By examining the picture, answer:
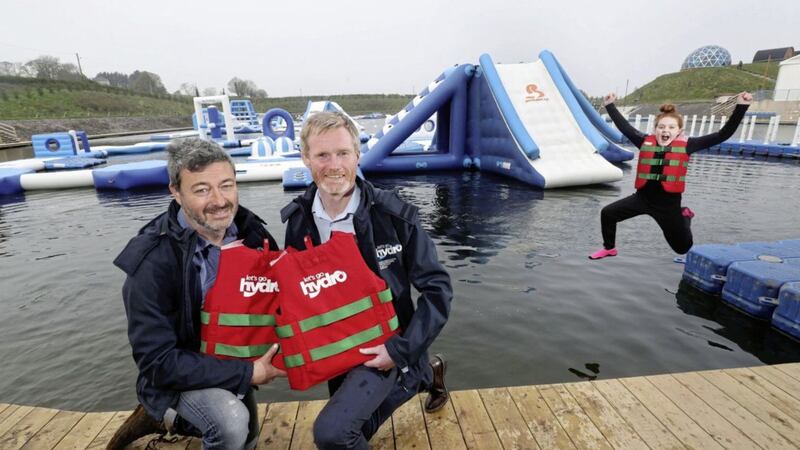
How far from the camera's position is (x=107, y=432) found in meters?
2.62

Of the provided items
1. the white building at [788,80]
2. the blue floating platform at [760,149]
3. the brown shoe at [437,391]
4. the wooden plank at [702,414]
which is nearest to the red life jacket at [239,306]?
the brown shoe at [437,391]

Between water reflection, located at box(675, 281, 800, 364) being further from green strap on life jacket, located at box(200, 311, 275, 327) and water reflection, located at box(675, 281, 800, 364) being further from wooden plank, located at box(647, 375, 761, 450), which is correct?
green strap on life jacket, located at box(200, 311, 275, 327)

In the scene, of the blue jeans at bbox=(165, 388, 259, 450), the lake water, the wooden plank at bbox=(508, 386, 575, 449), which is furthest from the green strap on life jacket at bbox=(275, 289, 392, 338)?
the lake water

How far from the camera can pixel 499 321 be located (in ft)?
15.6

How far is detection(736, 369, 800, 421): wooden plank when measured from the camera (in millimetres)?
2699

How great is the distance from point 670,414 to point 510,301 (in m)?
2.61

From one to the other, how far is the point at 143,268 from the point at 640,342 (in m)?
4.51

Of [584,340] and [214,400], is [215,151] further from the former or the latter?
[584,340]

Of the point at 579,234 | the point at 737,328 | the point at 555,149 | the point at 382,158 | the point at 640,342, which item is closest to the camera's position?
the point at 640,342

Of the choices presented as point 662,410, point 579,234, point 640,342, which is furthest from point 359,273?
point 579,234

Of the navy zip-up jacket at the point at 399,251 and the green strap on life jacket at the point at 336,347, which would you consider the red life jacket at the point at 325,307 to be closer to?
the green strap on life jacket at the point at 336,347

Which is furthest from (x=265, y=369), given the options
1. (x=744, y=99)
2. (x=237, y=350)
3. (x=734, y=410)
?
(x=744, y=99)

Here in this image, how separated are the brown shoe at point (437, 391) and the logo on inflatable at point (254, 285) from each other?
1.34 m

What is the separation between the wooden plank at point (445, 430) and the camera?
7.94 ft
